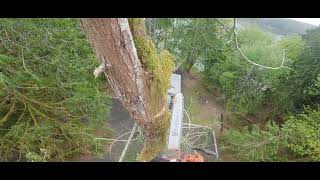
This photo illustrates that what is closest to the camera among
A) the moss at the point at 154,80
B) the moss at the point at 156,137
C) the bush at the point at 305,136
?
the moss at the point at 154,80

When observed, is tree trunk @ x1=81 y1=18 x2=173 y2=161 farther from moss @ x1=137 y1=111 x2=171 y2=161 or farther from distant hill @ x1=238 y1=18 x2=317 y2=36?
distant hill @ x1=238 y1=18 x2=317 y2=36

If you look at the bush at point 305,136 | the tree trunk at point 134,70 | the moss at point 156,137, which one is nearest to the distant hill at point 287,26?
the bush at point 305,136

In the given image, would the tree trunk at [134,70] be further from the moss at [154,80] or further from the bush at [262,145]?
the bush at [262,145]

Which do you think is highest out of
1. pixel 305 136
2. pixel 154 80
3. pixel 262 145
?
pixel 305 136

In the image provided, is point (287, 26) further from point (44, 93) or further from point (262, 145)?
point (44, 93)

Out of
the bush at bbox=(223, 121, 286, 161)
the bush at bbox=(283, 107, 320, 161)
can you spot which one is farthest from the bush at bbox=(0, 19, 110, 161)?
the bush at bbox=(283, 107, 320, 161)

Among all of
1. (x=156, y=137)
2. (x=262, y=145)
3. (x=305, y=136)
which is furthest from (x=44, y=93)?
(x=305, y=136)

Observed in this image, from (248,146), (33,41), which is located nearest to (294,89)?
(248,146)
